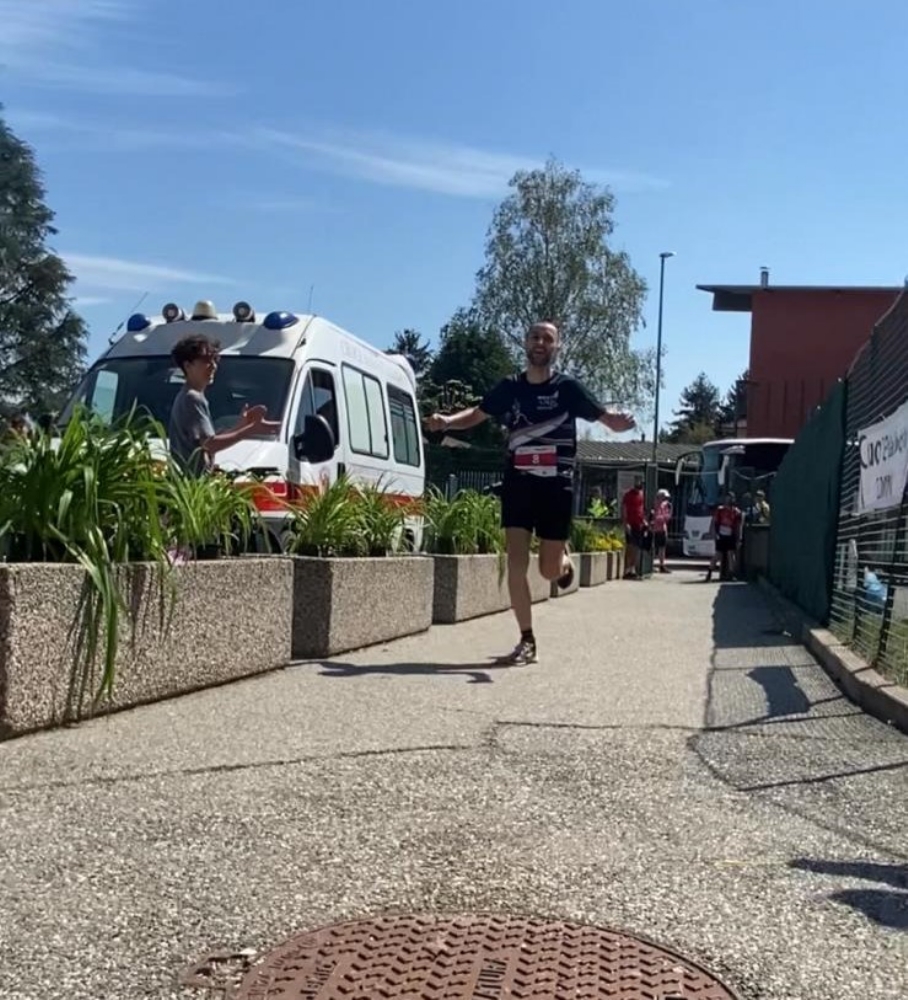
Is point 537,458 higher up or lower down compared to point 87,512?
higher up

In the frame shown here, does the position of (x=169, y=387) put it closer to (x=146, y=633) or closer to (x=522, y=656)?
(x=522, y=656)

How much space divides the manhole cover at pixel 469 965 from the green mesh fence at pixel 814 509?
7.30 meters

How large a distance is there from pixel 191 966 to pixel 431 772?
1.82 metres

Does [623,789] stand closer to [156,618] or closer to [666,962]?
[666,962]

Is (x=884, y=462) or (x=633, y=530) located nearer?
(x=884, y=462)

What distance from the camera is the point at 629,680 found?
723cm

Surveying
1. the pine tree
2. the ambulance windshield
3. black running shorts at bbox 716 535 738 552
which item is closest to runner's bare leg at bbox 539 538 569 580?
the ambulance windshield

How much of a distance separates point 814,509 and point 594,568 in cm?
831

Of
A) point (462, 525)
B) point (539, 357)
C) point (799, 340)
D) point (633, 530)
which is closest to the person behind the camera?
point (539, 357)

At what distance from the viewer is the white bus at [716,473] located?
34.7 meters

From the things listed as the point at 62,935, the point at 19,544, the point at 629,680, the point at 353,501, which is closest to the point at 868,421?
the point at 629,680

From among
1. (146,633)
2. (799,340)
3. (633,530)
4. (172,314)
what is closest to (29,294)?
(799,340)

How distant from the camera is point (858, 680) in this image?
21.6ft

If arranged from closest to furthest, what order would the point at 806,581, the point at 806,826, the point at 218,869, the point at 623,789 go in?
Answer: the point at 218,869 → the point at 806,826 → the point at 623,789 → the point at 806,581
